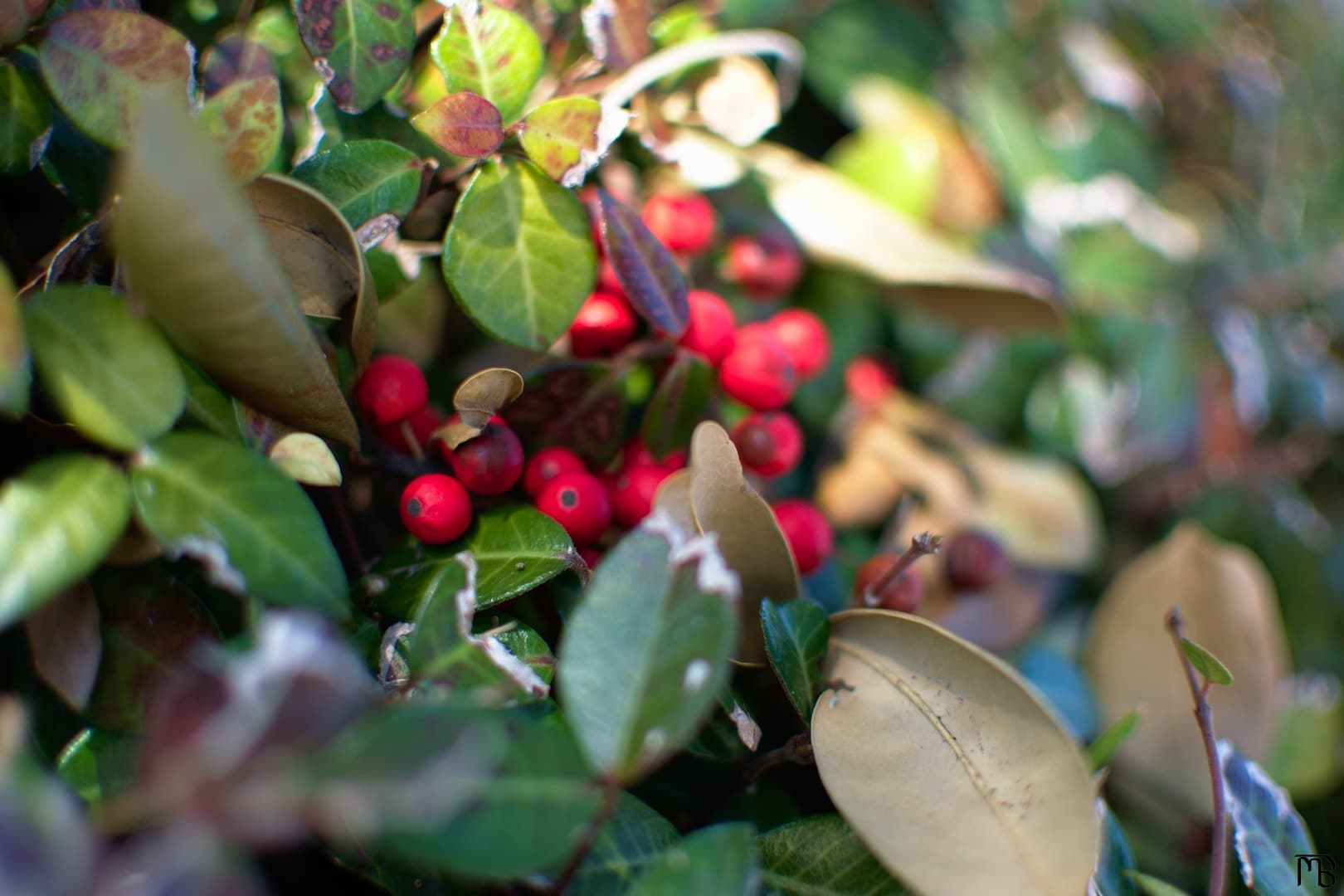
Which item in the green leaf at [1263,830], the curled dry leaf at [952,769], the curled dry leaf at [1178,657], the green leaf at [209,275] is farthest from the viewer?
the curled dry leaf at [1178,657]

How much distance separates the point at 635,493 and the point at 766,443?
0.30ft

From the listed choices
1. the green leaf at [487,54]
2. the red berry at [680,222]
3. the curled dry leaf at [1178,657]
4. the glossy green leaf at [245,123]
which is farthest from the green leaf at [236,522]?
the curled dry leaf at [1178,657]

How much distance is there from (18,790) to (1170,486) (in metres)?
1.00

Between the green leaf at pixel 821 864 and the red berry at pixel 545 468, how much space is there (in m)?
0.20

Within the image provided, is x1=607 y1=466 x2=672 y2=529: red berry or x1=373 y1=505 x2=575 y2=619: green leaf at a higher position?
x1=373 y1=505 x2=575 y2=619: green leaf

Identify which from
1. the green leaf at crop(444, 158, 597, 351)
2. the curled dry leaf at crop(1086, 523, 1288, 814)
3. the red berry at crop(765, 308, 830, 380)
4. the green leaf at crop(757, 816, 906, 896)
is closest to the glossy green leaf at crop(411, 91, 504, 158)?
the green leaf at crop(444, 158, 597, 351)

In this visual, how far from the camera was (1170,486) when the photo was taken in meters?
0.98

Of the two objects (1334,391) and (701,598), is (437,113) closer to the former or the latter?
(701,598)

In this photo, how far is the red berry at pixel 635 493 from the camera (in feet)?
1.70

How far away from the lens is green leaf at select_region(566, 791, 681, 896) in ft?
1.26

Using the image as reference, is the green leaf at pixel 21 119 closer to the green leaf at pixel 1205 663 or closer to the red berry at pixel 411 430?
the red berry at pixel 411 430

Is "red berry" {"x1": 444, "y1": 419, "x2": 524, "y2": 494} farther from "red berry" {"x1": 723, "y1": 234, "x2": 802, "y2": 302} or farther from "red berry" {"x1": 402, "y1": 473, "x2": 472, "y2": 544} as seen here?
"red berry" {"x1": 723, "y1": 234, "x2": 802, "y2": 302}

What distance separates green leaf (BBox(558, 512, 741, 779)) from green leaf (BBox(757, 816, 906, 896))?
13cm

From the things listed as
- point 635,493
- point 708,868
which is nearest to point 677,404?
point 635,493
